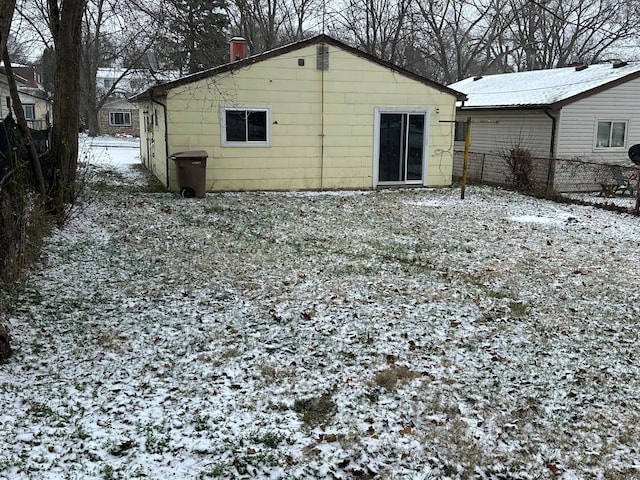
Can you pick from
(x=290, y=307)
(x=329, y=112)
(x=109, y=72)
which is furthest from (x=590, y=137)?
(x=109, y=72)

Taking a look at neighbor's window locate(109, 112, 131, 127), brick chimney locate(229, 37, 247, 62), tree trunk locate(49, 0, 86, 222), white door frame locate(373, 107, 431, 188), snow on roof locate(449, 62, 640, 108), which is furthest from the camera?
neighbor's window locate(109, 112, 131, 127)

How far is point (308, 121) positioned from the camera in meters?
14.3

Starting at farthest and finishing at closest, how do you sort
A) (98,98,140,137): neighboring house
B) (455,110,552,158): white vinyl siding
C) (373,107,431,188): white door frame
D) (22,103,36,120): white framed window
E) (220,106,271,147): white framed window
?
(98,98,140,137): neighboring house < (22,103,36,120): white framed window < (455,110,552,158): white vinyl siding < (373,107,431,188): white door frame < (220,106,271,147): white framed window

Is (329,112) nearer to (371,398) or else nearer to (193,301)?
(193,301)

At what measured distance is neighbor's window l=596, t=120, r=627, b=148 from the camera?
1698 cm

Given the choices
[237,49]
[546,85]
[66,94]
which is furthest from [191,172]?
[546,85]

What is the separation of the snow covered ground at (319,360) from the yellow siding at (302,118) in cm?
499

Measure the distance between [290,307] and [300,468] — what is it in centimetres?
268

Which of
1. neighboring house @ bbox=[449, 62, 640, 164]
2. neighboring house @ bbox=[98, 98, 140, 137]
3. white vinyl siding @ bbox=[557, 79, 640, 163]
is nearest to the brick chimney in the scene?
neighboring house @ bbox=[449, 62, 640, 164]

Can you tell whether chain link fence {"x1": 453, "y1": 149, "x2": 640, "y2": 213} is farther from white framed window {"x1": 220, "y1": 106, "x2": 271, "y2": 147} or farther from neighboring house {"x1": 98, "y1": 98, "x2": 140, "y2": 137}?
neighboring house {"x1": 98, "y1": 98, "x2": 140, "y2": 137}

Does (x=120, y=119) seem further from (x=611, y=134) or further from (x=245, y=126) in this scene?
(x=611, y=134)

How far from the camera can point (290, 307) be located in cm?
589

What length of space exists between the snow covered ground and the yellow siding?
16.4 feet

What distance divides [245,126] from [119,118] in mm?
38497
